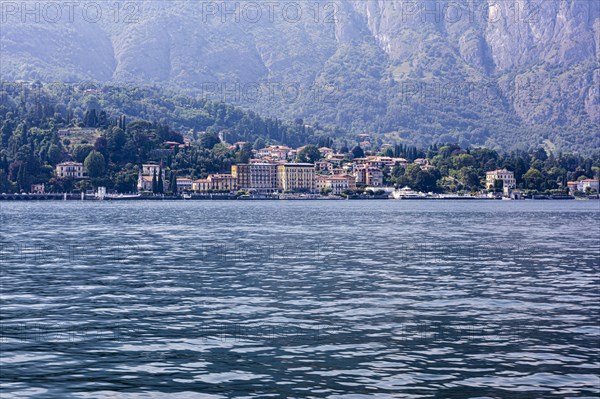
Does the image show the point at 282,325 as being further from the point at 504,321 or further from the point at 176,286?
the point at 176,286

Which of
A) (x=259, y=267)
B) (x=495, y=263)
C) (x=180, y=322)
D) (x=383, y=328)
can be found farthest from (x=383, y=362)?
(x=495, y=263)

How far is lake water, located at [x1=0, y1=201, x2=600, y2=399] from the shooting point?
69.4 feet

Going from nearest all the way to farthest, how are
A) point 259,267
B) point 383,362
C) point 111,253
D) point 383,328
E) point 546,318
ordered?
1. point 383,362
2. point 383,328
3. point 546,318
4. point 259,267
5. point 111,253

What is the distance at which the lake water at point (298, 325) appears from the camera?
69.4ft

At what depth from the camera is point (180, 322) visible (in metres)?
29.0

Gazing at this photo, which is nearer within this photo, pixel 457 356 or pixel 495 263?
pixel 457 356

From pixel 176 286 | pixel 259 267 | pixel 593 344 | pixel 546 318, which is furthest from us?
pixel 259 267

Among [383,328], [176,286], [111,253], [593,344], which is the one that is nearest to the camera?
[593,344]

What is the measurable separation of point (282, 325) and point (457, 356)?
256 inches

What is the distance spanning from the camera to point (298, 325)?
28.4 metres

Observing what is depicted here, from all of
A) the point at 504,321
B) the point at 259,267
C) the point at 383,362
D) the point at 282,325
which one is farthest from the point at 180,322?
the point at 259,267

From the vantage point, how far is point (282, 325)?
2834 cm

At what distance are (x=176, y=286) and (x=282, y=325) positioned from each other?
37.1ft

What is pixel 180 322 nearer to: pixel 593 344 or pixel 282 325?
pixel 282 325
